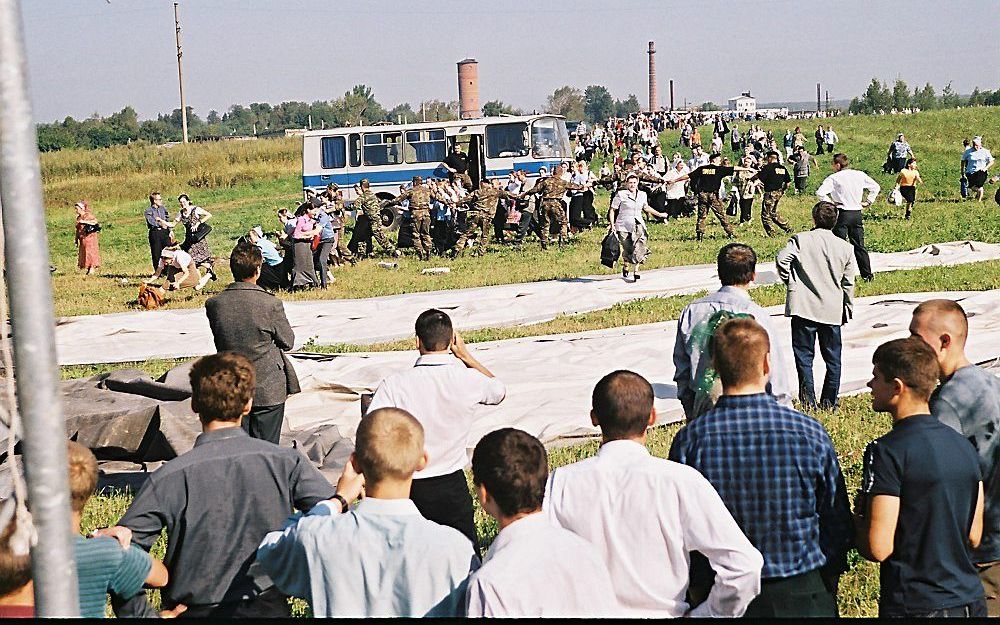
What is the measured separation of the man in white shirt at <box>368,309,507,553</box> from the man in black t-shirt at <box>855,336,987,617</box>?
1.72 meters

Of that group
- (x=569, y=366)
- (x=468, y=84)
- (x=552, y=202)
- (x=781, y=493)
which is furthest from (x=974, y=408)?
(x=468, y=84)

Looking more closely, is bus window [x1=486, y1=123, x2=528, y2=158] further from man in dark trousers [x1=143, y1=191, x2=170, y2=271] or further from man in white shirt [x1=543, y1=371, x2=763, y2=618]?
man in white shirt [x1=543, y1=371, x2=763, y2=618]

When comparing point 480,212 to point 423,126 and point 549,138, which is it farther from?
point 549,138

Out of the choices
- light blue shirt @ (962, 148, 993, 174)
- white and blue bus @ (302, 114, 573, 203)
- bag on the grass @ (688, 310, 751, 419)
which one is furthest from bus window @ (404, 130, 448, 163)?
bag on the grass @ (688, 310, 751, 419)

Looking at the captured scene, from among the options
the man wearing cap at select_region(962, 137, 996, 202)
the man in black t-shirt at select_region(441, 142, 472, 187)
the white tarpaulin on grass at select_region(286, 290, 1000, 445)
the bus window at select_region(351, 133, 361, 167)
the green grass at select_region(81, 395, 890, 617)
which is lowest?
the green grass at select_region(81, 395, 890, 617)

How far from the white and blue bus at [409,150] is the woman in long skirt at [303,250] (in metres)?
11.8

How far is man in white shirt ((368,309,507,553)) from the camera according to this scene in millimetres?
4762

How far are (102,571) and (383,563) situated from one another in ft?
2.73

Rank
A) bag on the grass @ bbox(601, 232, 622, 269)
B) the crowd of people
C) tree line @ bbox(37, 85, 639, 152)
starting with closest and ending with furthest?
the crowd of people → bag on the grass @ bbox(601, 232, 622, 269) → tree line @ bbox(37, 85, 639, 152)

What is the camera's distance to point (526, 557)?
2928 millimetres

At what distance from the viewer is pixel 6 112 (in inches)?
74.0

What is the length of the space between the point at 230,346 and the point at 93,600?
11.3 feet

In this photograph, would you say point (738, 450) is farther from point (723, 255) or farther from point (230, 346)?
point (230, 346)

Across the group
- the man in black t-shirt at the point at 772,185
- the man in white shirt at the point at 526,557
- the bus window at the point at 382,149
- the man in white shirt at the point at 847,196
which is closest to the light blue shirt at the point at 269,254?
the man in white shirt at the point at 847,196
